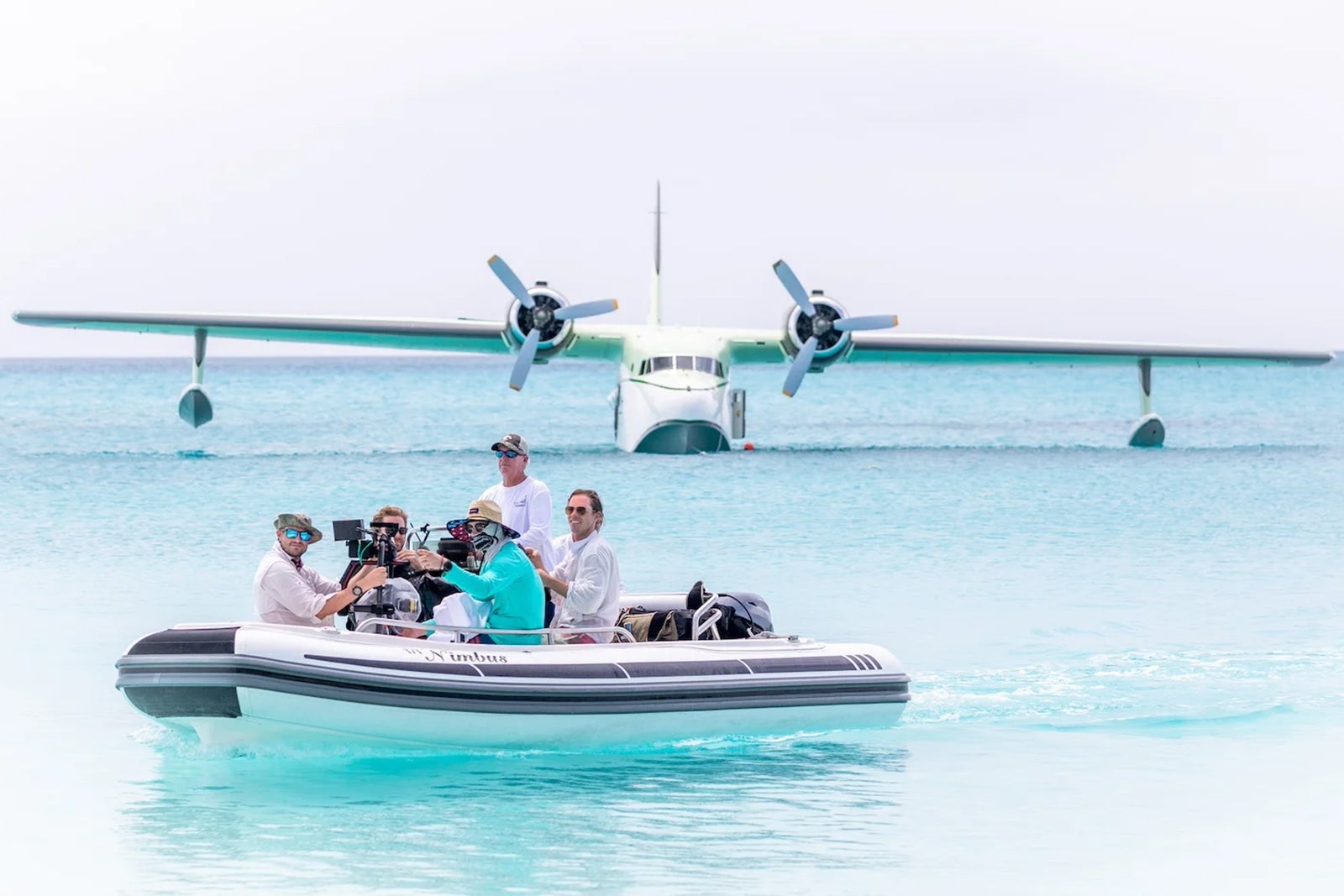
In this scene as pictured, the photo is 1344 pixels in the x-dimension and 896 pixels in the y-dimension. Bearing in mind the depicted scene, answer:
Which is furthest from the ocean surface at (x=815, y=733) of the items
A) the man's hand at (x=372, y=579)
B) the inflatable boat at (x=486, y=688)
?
the man's hand at (x=372, y=579)

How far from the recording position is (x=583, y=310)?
85.7 ft

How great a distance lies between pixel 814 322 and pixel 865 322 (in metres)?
0.86

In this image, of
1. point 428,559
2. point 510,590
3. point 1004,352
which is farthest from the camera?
point 1004,352

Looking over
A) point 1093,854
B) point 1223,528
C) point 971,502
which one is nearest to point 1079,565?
point 1223,528

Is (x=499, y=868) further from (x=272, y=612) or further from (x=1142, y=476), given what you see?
(x=1142, y=476)

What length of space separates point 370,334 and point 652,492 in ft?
24.8

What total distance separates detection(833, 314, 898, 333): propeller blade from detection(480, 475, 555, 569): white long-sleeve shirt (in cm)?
1747

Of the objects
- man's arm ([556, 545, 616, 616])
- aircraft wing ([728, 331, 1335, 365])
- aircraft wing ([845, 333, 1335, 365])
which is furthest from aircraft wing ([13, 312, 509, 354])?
man's arm ([556, 545, 616, 616])

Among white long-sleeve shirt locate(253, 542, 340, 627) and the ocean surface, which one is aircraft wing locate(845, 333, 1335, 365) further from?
white long-sleeve shirt locate(253, 542, 340, 627)

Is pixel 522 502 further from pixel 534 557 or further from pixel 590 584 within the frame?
pixel 590 584

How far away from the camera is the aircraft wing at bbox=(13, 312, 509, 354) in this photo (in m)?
26.5

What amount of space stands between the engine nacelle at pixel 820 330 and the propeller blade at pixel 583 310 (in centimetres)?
291

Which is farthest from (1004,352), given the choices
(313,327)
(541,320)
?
(313,327)

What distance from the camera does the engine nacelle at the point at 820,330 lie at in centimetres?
2608
